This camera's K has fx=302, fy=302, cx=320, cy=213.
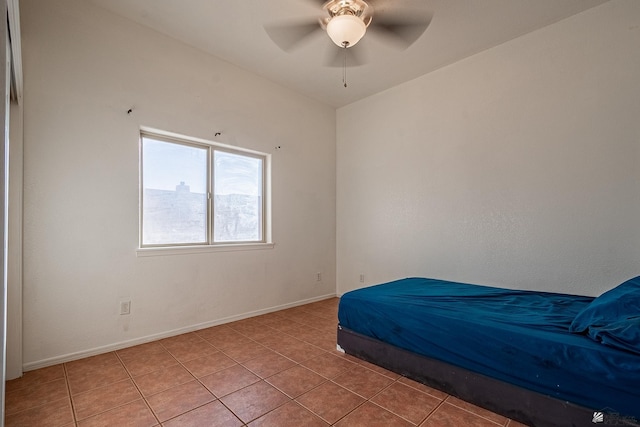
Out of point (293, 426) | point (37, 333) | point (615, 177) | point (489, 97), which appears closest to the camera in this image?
point (293, 426)

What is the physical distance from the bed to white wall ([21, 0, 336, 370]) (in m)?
1.73

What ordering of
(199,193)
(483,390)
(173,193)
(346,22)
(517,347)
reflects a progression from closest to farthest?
(517,347) → (483,390) → (346,22) → (173,193) → (199,193)

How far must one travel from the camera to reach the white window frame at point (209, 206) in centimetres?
294

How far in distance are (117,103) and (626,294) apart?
404cm

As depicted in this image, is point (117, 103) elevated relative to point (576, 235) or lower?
elevated

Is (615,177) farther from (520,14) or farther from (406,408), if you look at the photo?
(406,408)

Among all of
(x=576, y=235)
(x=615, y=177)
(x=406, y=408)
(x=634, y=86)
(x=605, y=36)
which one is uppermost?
(x=605, y=36)

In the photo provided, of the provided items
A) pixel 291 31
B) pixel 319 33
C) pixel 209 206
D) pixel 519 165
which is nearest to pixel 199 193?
pixel 209 206

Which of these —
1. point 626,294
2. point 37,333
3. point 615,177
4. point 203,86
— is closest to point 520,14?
point 615,177

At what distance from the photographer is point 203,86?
3.28 m

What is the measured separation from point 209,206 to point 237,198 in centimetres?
39

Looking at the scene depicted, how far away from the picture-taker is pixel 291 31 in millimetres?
2475

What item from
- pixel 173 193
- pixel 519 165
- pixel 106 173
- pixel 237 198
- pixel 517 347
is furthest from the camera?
pixel 237 198

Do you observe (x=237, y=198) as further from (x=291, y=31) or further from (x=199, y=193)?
(x=291, y=31)
